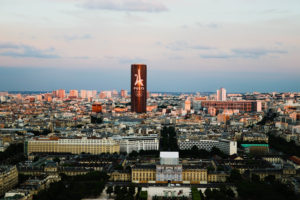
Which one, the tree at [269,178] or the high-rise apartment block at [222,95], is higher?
the high-rise apartment block at [222,95]

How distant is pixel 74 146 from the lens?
32.4 m

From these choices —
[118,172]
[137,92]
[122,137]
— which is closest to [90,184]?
[118,172]

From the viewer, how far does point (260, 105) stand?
72.4 metres

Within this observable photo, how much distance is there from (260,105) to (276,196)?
5568cm

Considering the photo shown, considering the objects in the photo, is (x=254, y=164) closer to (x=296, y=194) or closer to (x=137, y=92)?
(x=296, y=194)

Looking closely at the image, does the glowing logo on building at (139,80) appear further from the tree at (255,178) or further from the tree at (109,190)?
the tree at (109,190)

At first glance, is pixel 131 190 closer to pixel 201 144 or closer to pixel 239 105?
pixel 201 144

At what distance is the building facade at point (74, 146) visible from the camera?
32.2 meters

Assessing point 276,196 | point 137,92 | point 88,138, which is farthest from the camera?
point 137,92

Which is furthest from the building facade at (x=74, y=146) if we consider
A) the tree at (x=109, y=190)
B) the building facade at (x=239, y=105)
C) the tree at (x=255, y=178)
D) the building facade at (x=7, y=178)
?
the building facade at (x=239, y=105)

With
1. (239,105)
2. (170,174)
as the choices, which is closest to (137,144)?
(170,174)

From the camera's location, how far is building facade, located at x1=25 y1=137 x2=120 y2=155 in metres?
32.2

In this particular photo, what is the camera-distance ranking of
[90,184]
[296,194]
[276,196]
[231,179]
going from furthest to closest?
[231,179] → [90,184] → [296,194] → [276,196]

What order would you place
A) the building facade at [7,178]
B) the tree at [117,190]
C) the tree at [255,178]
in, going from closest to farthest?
the tree at [117,190]
the building facade at [7,178]
the tree at [255,178]
